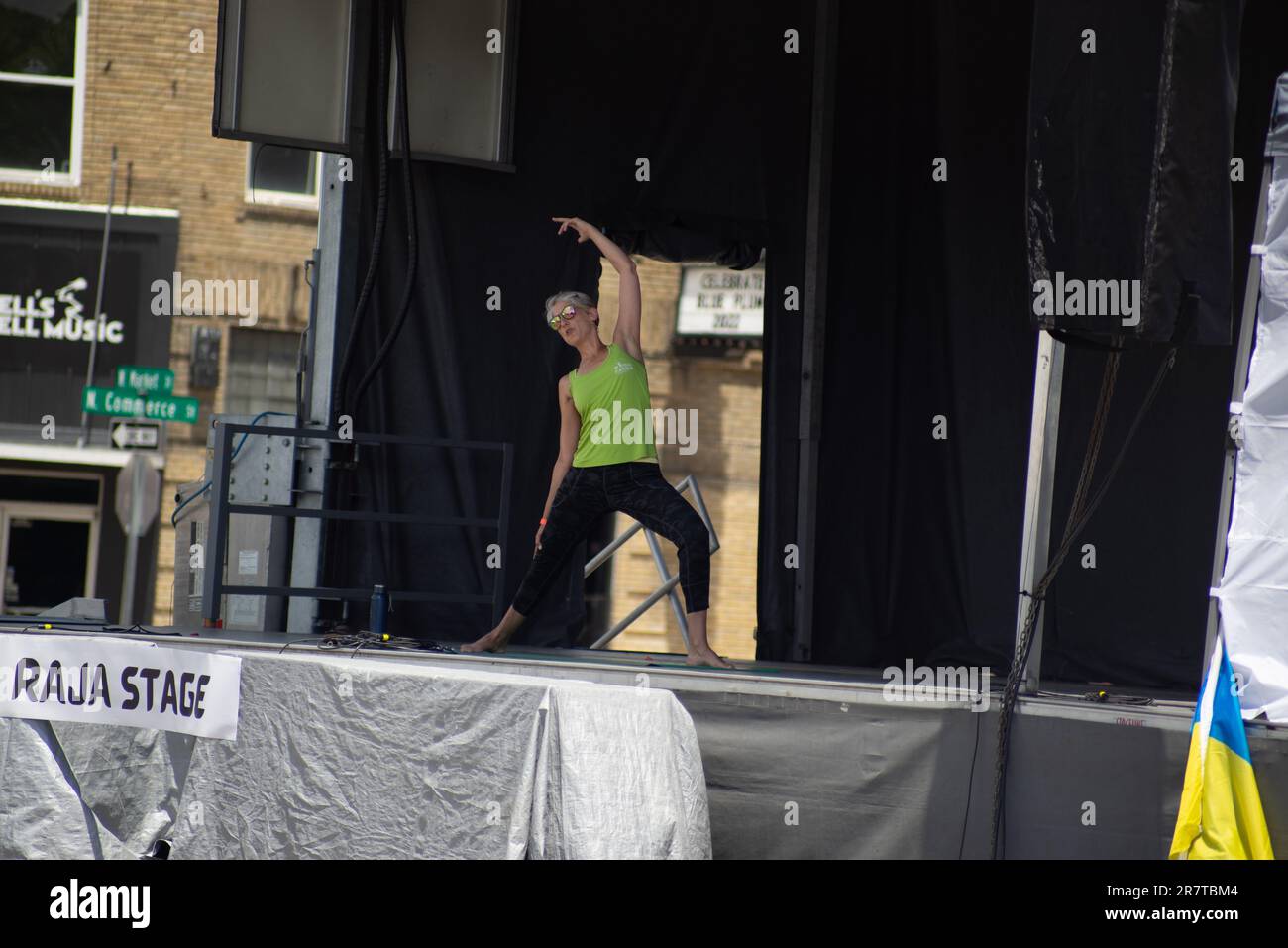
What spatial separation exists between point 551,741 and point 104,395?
29.3 ft

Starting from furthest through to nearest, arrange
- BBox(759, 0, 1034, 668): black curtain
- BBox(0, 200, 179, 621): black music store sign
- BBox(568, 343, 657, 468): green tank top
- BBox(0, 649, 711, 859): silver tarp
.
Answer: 1. BBox(0, 200, 179, 621): black music store sign
2. BBox(759, 0, 1034, 668): black curtain
3. BBox(568, 343, 657, 468): green tank top
4. BBox(0, 649, 711, 859): silver tarp

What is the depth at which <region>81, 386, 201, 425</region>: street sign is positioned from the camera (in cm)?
1277

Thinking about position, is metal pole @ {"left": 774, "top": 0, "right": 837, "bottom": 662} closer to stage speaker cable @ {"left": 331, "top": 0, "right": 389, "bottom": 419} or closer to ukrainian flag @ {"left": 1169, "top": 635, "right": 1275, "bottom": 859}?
stage speaker cable @ {"left": 331, "top": 0, "right": 389, "bottom": 419}

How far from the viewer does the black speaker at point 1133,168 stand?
16.6ft

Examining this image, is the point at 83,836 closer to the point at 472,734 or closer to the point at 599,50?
the point at 472,734

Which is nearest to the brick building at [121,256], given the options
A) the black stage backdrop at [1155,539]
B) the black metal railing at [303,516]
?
the black metal railing at [303,516]

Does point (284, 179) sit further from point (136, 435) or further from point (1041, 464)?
point (1041, 464)

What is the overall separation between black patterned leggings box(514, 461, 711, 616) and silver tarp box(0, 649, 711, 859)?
1.41 metres

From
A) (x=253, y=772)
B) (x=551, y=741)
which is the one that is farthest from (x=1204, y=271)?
(x=253, y=772)

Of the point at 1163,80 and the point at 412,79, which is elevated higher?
the point at 412,79

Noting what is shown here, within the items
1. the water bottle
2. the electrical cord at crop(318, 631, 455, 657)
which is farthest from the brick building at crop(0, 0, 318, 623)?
the electrical cord at crop(318, 631, 455, 657)
